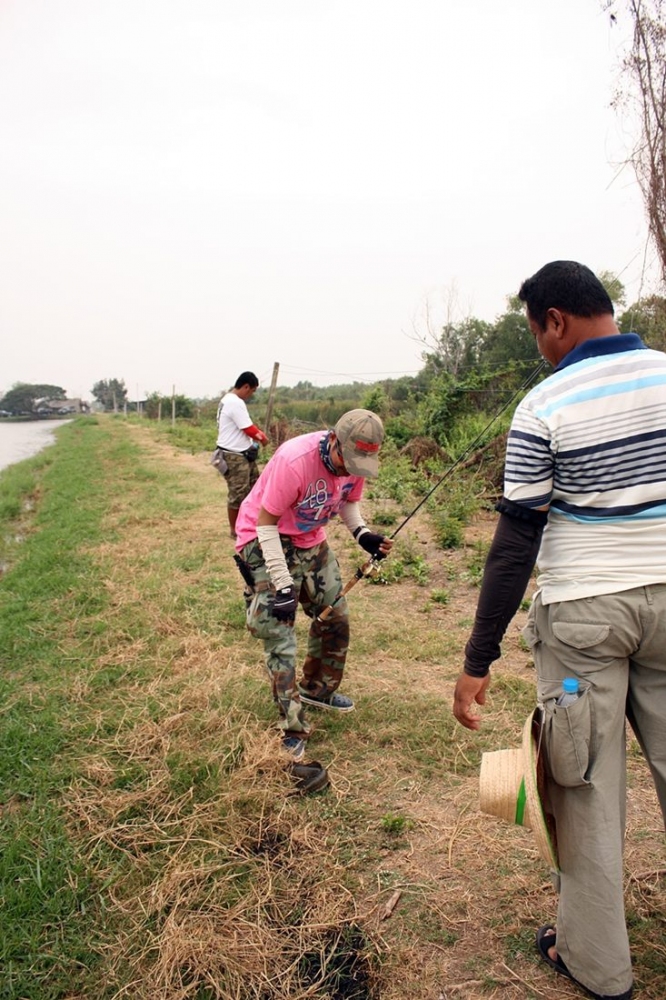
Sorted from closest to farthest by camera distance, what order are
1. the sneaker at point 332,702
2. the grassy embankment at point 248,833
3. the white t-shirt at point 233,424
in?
the grassy embankment at point 248,833
the sneaker at point 332,702
the white t-shirt at point 233,424

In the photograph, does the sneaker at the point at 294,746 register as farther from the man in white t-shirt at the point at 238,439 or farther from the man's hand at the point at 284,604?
the man in white t-shirt at the point at 238,439

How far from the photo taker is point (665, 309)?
16.5ft

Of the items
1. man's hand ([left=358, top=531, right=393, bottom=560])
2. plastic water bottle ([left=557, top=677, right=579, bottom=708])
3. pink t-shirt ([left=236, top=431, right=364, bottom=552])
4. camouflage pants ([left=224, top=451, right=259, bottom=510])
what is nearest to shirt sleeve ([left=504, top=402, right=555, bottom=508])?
plastic water bottle ([left=557, top=677, right=579, bottom=708])

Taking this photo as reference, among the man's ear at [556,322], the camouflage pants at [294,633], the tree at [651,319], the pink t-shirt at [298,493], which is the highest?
the tree at [651,319]

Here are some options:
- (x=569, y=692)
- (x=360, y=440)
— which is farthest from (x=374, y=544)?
(x=569, y=692)

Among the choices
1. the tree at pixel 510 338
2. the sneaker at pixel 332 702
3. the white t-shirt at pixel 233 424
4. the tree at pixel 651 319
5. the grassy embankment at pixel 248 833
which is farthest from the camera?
the tree at pixel 510 338

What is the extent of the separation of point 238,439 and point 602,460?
5.17 m

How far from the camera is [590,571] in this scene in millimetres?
1500

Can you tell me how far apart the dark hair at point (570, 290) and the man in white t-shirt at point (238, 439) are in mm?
4833

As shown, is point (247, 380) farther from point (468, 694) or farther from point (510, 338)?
point (510, 338)

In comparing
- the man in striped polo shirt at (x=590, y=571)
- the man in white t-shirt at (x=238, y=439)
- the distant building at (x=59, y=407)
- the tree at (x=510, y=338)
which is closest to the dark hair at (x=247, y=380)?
the man in white t-shirt at (x=238, y=439)

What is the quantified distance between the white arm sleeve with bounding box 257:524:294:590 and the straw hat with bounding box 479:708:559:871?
3.95ft

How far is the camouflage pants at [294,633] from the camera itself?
2795 millimetres

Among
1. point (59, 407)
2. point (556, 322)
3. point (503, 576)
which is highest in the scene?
point (59, 407)
